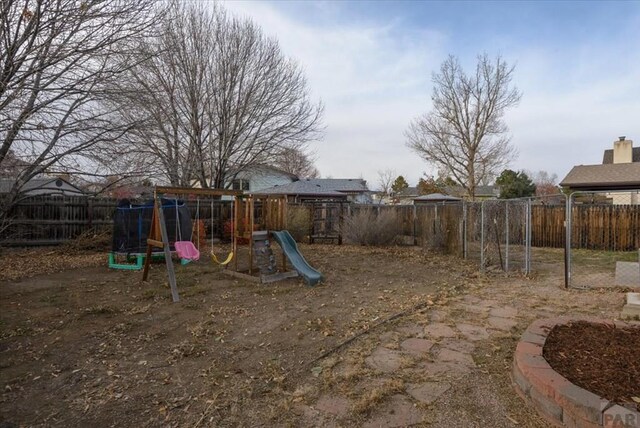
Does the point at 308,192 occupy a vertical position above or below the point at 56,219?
above

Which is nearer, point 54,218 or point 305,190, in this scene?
point 54,218

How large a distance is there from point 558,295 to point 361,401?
469cm

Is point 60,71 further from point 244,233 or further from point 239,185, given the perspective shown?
point 239,185

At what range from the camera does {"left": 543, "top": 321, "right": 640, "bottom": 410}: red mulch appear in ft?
7.75

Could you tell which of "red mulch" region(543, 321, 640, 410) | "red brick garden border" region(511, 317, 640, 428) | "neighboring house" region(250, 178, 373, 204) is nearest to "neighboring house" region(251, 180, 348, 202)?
"neighboring house" region(250, 178, 373, 204)

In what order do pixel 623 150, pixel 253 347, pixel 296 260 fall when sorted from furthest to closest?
pixel 623 150 < pixel 296 260 < pixel 253 347

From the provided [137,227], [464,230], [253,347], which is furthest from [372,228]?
[253,347]

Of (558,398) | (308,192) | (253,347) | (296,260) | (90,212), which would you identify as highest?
(308,192)

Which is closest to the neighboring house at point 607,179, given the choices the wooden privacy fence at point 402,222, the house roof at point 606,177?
the house roof at point 606,177

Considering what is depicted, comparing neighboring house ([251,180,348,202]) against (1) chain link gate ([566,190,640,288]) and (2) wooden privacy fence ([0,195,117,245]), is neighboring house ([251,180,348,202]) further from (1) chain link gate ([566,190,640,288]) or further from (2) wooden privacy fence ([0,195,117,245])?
(1) chain link gate ([566,190,640,288])

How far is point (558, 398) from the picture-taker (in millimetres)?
2324

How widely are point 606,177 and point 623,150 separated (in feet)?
28.4

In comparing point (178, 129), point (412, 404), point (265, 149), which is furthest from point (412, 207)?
point (412, 404)

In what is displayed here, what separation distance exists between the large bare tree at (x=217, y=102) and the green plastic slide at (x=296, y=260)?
781 centimetres
